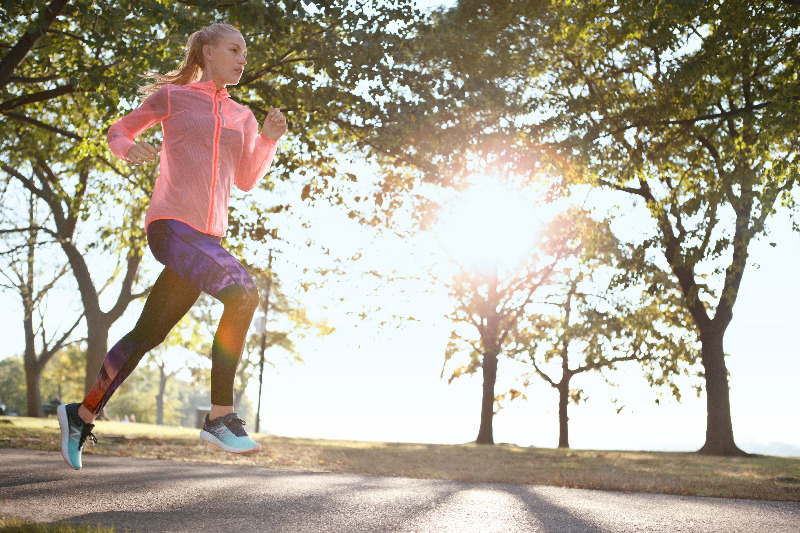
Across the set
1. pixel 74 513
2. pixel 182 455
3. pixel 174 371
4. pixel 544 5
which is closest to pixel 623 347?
pixel 544 5

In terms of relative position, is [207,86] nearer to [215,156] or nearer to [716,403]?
[215,156]

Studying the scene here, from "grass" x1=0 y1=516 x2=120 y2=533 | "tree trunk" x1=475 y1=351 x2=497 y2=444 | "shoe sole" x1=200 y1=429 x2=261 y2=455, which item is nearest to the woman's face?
"shoe sole" x1=200 y1=429 x2=261 y2=455

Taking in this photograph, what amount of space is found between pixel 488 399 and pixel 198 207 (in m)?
23.3

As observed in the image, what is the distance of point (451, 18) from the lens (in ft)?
42.8

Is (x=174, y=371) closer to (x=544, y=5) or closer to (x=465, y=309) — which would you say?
(x=465, y=309)

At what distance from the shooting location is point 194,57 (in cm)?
362

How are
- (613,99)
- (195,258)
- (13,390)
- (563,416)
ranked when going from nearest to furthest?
(195,258) → (613,99) → (563,416) → (13,390)

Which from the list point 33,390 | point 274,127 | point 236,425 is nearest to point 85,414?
point 236,425

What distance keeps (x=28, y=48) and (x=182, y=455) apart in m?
6.69

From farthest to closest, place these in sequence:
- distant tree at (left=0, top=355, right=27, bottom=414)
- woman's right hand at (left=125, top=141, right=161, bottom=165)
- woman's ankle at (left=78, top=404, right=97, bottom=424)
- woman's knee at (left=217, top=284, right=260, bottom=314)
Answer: distant tree at (left=0, top=355, right=27, bottom=414) < woman's ankle at (left=78, top=404, right=97, bottom=424) < woman's right hand at (left=125, top=141, right=161, bottom=165) < woman's knee at (left=217, top=284, right=260, bottom=314)

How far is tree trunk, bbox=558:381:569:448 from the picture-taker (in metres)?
29.4

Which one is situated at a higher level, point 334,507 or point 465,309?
point 465,309

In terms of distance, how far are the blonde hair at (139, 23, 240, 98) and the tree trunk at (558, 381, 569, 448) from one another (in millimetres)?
27830

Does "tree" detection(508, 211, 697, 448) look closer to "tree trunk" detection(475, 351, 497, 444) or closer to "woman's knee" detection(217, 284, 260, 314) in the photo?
"tree trunk" detection(475, 351, 497, 444)
